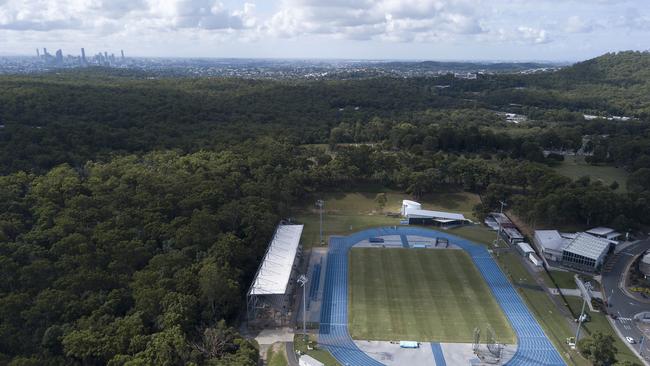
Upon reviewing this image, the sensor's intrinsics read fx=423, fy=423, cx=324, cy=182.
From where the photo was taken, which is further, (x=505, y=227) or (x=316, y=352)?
(x=505, y=227)

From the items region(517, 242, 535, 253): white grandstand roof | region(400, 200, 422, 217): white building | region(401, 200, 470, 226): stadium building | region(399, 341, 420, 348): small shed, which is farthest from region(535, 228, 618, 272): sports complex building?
region(399, 341, 420, 348): small shed

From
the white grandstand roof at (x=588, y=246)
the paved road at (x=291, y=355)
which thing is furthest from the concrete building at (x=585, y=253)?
the paved road at (x=291, y=355)

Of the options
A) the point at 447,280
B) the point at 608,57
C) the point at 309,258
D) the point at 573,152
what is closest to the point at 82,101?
the point at 309,258

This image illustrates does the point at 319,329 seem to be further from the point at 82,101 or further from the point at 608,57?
the point at 608,57

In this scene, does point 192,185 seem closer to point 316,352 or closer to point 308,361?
point 316,352

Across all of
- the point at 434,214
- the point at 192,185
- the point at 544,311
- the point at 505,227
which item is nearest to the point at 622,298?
the point at 544,311

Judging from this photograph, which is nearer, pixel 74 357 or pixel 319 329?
pixel 74 357
